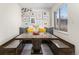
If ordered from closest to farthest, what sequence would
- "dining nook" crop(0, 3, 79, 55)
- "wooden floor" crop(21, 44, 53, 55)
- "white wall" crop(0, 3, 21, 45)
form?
"dining nook" crop(0, 3, 79, 55)
"white wall" crop(0, 3, 21, 45)
"wooden floor" crop(21, 44, 53, 55)

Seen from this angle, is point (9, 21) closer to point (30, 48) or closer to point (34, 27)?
point (34, 27)

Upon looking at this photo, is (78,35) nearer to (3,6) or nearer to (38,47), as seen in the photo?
(38,47)

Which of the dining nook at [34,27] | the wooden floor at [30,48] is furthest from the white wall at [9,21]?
the wooden floor at [30,48]

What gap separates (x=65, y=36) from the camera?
3088mm

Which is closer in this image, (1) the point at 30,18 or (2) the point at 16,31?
(1) the point at 30,18

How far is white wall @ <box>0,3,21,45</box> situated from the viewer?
2602mm

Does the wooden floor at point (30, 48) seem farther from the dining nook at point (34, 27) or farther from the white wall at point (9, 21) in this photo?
the white wall at point (9, 21)

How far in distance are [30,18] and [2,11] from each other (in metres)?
0.64

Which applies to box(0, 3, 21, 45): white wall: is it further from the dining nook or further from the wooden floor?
the wooden floor

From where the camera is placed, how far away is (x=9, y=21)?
9.75ft

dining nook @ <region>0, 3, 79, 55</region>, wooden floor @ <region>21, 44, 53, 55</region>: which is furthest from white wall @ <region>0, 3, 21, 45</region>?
wooden floor @ <region>21, 44, 53, 55</region>

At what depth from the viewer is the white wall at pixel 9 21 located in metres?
2.60

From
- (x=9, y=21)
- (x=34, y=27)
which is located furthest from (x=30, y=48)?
(x=9, y=21)

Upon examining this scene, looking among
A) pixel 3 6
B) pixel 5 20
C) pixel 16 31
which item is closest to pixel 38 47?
pixel 16 31
